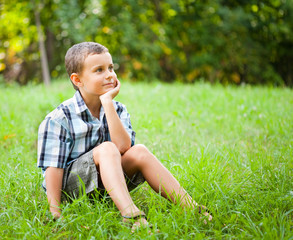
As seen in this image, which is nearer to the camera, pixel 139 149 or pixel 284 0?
pixel 139 149

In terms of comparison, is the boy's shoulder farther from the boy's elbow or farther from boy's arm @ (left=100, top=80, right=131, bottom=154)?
the boy's elbow

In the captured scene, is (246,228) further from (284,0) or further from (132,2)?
(284,0)

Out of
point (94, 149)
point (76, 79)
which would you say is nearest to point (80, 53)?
point (76, 79)

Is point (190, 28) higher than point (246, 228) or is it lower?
higher

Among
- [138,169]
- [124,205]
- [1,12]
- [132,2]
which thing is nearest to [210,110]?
[138,169]

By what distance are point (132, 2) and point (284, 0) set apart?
4.84m

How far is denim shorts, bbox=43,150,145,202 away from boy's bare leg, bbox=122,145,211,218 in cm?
10

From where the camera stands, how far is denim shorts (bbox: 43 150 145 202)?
6.71 feet

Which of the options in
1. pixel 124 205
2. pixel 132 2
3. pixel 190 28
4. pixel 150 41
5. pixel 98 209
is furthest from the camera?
pixel 190 28

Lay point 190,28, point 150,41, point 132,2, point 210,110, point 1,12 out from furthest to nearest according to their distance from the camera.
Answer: point 190,28
point 150,41
point 132,2
point 1,12
point 210,110

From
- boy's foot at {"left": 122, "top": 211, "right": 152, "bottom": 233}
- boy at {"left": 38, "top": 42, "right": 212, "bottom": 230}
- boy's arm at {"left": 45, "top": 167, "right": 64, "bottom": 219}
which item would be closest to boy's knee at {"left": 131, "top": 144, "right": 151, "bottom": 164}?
boy at {"left": 38, "top": 42, "right": 212, "bottom": 230}

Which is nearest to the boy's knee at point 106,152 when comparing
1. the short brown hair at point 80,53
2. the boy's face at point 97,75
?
the boy's face at point 97,75

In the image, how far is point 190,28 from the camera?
1155 centimetres

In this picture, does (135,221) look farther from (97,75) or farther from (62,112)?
(97,75)
